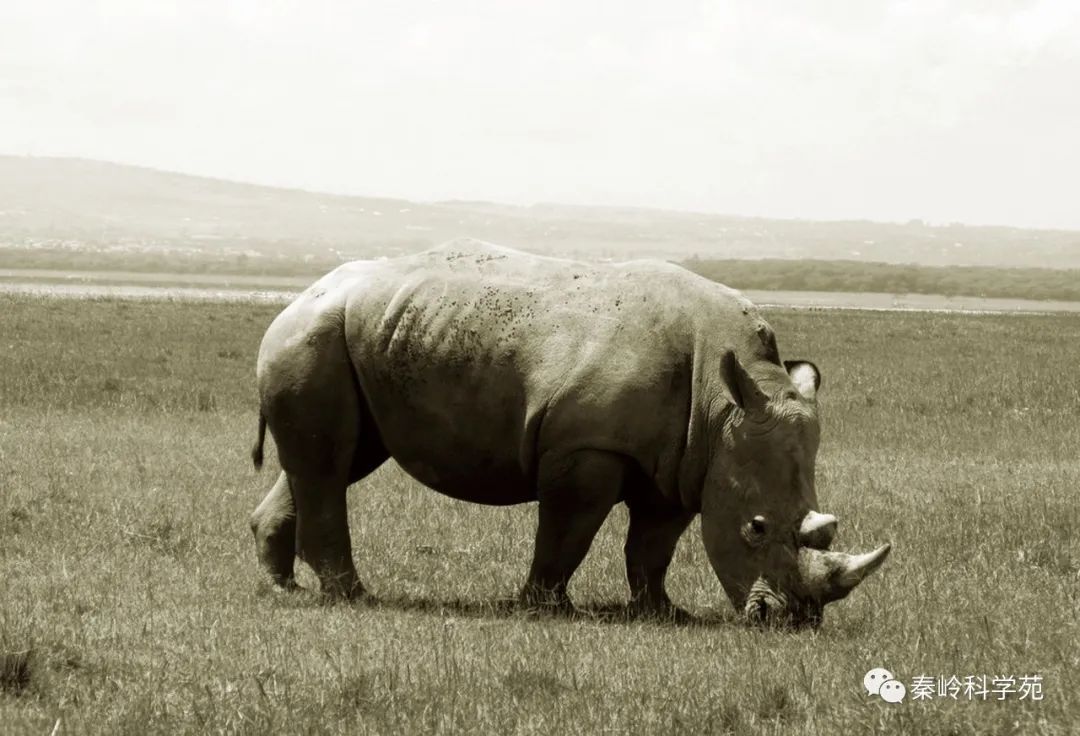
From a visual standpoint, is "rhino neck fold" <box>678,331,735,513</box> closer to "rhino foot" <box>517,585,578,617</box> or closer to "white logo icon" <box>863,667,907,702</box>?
"rhino foot" <box>517,585,578,617</box>

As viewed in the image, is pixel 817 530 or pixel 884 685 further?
pixel 817 530

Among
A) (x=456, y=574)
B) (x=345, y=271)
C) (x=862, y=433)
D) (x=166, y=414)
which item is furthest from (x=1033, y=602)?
(x=166, y=414)

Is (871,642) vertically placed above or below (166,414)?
above

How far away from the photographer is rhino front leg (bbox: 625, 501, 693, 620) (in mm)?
9773

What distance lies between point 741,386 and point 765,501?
62 centimetres

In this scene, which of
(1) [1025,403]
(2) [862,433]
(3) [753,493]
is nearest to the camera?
(3) [753,493]

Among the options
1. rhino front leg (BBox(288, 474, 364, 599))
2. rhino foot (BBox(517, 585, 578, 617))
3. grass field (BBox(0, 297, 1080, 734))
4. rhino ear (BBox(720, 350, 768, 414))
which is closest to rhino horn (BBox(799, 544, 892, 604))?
grass field (BBox(0, 297, 1080, 734))

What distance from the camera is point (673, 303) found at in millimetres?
9367

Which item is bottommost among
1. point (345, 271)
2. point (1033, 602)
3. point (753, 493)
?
point (1033, 602)

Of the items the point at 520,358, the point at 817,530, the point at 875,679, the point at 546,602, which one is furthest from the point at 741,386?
the point at 875,679

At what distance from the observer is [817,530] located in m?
8.62

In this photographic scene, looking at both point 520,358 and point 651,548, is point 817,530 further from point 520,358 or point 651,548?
point 520,358

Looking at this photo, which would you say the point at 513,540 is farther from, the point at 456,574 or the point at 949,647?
the point at 949,647

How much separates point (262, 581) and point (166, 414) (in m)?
10.0
